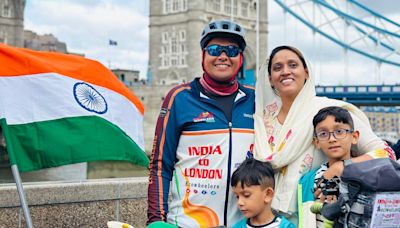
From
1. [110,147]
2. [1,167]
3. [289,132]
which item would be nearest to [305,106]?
[289,132]

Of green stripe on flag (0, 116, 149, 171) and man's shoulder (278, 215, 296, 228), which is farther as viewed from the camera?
green stripe on flag (0, 116, 149, 171)

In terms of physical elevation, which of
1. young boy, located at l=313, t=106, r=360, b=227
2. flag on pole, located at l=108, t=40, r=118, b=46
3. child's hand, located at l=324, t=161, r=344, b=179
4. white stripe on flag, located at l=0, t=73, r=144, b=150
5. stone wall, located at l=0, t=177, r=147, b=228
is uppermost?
flag on pole, located at l=108, t=40, r=118, b=46

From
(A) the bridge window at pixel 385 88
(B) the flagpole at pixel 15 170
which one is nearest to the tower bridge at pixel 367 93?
(A) the bridge window at pixel 385 88

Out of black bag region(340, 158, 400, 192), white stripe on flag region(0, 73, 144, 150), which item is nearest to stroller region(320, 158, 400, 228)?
black bag region(340, 158, 400, 192)

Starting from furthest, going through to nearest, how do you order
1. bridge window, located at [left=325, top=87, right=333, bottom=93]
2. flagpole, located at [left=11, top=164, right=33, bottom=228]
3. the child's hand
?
bridge window, located at [left=325, top=87, right=333, bottom=93] < flagpole, located at [left=11, top=164, right=33, bottom=228] < the child's hand

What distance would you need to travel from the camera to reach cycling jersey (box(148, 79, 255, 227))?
8.34 feet

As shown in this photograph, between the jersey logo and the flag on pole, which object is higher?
the flag on pole

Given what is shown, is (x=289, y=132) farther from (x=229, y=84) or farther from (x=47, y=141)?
(x=47, y=141)

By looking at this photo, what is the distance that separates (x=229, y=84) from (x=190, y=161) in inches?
15.9

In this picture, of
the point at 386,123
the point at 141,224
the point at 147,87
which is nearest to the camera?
the point at 141,224

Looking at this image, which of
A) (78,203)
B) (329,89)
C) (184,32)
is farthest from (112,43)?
(78,203)

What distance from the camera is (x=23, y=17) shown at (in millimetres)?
49375

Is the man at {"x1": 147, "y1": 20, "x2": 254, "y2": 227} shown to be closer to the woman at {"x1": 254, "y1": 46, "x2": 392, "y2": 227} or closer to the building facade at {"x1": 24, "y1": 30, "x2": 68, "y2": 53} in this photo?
the woman at {"x1": 254, "y1": 46, "x2": 392, "y2": 227}

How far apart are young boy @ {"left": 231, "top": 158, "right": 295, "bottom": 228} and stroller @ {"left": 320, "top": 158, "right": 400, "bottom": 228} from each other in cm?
42
